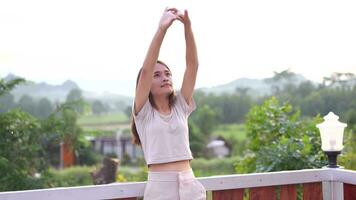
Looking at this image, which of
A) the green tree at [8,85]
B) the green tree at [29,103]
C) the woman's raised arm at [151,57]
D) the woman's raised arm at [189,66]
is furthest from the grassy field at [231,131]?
the woman's raised arm at [151,57]

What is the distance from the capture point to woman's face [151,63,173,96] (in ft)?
7.86

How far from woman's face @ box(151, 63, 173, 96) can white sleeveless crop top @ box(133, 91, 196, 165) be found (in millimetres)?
60

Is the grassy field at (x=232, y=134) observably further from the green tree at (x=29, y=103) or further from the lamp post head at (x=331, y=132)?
the lamp post head at (x=331, y=132)

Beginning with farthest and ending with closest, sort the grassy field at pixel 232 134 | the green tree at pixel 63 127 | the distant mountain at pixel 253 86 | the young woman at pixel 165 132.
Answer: the grassy field at pixel 232 134
the distant mountain at pixel 253 86
the green tree at pixel 63 127
the young woman at pixel 165 132

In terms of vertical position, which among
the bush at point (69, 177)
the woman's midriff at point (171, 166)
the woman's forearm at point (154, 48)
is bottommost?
the bush at point (69, 177)

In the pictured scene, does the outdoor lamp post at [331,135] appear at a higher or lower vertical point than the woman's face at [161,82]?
lower

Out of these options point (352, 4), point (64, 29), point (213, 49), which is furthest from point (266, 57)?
point (64, 29)

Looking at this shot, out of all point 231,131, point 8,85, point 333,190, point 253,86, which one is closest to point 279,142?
point 333,190

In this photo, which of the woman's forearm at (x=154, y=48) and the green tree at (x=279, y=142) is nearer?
the woman's forearm at (x=154, y=48)

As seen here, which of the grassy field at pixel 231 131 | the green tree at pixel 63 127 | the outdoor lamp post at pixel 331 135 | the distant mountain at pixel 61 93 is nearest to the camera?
the outdoor lamp post at pixel 331 135

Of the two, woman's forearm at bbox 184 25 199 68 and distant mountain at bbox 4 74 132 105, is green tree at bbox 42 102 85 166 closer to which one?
distant mountain at bbox 4 74 132 105

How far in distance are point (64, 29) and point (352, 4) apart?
503cm

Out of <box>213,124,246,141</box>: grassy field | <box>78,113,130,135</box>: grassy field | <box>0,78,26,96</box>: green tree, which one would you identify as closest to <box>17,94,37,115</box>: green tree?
<box>0,78,26,96</box>: green tree

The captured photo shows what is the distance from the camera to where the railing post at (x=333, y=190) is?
9.91ft
